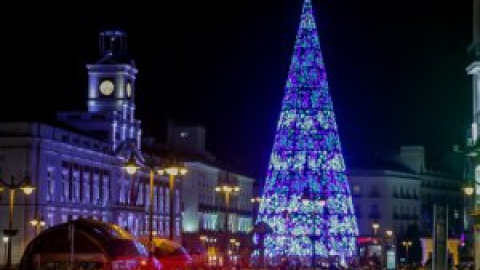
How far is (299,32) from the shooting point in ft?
319

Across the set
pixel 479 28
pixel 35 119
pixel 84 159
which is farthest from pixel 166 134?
pixel 479 28

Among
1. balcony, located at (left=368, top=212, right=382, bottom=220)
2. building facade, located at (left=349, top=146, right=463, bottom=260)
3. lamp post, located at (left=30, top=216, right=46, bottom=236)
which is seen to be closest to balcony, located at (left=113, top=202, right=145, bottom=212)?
lamp post, located at (left=30, top=216, right=46, bottom=236)

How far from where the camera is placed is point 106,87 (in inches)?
4808

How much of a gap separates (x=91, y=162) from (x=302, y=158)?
24.9 metres

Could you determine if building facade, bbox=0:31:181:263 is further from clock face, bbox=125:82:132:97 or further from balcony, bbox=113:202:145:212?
clock face, bbox=125:82:132:97

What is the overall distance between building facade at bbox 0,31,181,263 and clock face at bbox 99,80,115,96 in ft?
0.33

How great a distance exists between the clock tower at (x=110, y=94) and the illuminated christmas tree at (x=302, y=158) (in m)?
27.6

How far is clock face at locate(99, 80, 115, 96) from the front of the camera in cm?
12175

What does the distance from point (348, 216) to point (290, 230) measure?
560cm

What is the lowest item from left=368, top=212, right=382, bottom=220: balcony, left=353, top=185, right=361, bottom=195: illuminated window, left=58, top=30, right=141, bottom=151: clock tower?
left=368, top=212, right=382, bottom=220: balcony

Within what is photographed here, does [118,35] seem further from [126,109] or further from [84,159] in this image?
[84,159]

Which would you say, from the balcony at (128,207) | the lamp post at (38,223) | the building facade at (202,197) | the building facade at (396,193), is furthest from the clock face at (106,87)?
the building facade at (396,193)

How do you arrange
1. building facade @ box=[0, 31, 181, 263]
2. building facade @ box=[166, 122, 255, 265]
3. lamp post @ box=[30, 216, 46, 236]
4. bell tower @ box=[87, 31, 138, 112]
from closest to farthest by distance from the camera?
lamp post @ box=[30, 216, 46, 236] → building facade @ box=[0, 31, 181, 263] → bell tower @ box=[87, 31, 138, 112] → building facade @ box=[166, 122, 255, 265]

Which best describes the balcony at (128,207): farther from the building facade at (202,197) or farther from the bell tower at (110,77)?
the bell tower at (110,77)
